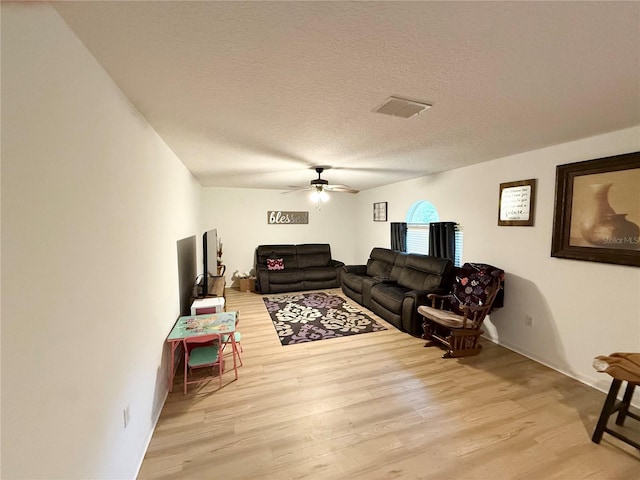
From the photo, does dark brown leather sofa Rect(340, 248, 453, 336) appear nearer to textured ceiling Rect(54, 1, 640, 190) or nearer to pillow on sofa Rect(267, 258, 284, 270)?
pillow on sofa Rect(267, 258, 284, 270)

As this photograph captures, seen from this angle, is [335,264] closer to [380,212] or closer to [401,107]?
[380,212]

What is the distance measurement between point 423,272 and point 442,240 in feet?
1.89

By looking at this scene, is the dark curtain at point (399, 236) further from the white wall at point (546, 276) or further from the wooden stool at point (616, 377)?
the wooden stool at point (616, 377)

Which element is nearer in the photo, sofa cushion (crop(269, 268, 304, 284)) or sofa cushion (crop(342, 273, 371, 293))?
sofa cushion (crop(342, 273, 371, 293))

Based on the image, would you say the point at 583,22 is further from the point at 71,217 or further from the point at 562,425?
the point at 562,425

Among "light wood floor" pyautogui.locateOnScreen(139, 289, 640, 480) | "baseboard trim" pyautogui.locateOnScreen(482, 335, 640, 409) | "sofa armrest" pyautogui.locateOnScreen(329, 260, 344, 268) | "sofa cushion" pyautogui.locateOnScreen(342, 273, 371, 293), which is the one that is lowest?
"light wood floor" pyautogui.locateOnScreen(139, 289, 640, 480)

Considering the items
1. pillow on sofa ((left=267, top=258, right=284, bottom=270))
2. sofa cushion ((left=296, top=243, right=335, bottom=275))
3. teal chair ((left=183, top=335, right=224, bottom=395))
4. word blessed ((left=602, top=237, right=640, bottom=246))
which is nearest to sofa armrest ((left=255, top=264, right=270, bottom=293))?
pillow on sofa ((left=267, top=258, right=284, bottom=270))

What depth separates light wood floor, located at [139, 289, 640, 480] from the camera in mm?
1741

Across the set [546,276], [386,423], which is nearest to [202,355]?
[386,423]

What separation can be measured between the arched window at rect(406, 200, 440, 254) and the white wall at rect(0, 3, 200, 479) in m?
4.30

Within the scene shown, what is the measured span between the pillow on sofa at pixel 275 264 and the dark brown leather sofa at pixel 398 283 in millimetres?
1465

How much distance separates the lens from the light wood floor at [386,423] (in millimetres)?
1741

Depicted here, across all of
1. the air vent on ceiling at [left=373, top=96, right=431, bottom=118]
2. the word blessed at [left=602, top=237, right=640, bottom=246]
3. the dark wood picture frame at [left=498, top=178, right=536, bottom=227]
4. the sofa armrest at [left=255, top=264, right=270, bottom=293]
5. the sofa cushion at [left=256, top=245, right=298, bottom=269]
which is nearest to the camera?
the air vent on ceiling at [left=373, top=96, right=431, bottom=118]

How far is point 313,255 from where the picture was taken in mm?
6586
